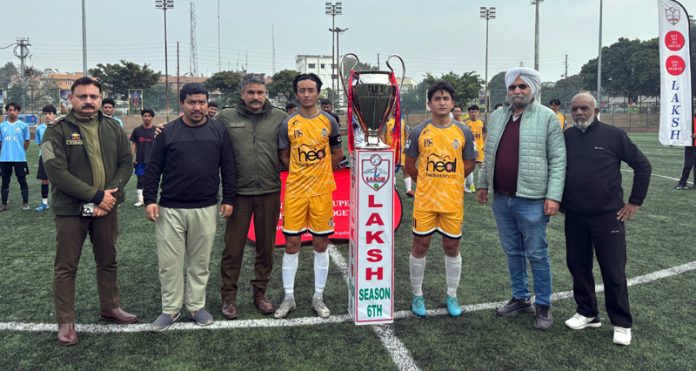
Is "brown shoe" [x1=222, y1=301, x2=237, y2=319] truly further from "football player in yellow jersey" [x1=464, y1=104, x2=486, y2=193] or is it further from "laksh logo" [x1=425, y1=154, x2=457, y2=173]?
"football player in yellow jersey" [x1=464, y1=104, x2=486, y2=193]

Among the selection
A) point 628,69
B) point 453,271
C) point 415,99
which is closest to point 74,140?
point 453,271

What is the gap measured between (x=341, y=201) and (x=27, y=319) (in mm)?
3350

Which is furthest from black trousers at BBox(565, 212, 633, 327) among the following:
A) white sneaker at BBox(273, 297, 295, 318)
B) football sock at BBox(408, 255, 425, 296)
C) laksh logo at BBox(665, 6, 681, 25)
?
laksh logo at BBox(665, 6, 681, 25)

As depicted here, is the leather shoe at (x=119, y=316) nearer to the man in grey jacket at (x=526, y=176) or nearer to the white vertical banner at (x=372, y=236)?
the white vertical banner at (x=372, y=236)

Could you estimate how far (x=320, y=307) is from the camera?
3.78m

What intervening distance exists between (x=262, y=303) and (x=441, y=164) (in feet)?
5.89

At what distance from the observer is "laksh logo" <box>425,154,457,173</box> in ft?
11.6

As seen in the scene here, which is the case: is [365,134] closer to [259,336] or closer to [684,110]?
[259,336]

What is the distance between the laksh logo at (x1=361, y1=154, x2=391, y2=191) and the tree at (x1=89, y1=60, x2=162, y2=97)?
155ft

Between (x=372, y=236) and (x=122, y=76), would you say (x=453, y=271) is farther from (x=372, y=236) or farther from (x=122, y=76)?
(x=122, y=76)

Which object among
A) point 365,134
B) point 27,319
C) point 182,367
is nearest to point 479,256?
→ point 365,134

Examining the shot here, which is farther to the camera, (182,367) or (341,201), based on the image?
(341,201)

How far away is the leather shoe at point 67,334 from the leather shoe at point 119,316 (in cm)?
31

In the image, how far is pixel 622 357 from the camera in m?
3.06
